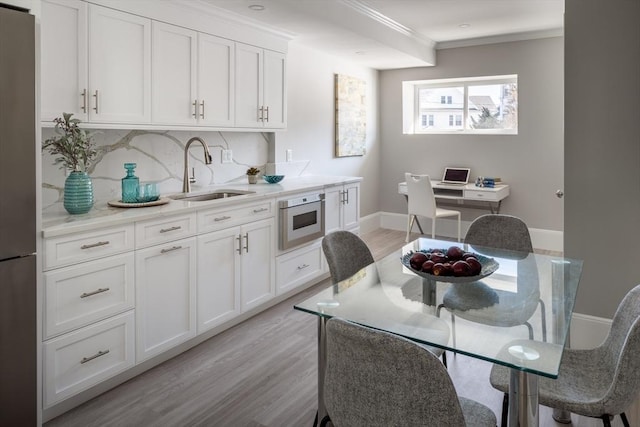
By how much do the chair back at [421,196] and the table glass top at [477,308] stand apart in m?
3.04

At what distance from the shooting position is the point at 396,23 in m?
4.95

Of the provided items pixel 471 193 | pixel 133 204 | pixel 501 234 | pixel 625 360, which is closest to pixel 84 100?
pixel 133 204

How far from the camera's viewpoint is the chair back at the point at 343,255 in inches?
89.7

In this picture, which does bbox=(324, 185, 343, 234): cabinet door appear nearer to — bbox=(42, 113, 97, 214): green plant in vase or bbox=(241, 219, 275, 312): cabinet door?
bbox=(241, 219, 275, 312): cabinet door

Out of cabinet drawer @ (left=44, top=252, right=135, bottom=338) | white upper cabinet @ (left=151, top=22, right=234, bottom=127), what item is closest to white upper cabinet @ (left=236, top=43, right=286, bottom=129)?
white upper cabinet @ (left=151, top=22, right=234, bottom=127)

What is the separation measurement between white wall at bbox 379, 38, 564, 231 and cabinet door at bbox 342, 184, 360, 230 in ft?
6.69

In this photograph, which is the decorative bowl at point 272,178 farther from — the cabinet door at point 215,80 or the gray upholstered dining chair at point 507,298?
the gray upholstered dining chair at point 507,298

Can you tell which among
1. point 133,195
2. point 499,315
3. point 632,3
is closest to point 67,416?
point 133,195

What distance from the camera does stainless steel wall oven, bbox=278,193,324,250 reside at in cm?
376

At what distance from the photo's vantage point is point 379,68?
650 cm

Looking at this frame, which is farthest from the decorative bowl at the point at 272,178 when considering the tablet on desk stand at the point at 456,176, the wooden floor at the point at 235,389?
the tablet on desk stand at the point at 456,176

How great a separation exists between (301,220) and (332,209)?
21.7 inches

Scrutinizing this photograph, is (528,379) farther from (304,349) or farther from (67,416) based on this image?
(67,416)

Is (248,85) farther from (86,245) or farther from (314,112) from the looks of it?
(86,245)
